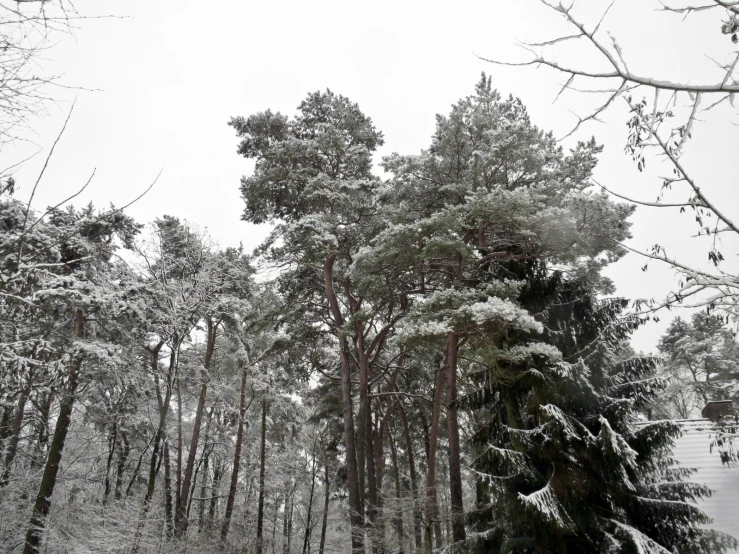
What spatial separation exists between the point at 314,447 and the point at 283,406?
16.9 ft

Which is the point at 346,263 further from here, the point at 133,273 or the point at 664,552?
the point at 664,552

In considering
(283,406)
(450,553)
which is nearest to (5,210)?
(450,553)

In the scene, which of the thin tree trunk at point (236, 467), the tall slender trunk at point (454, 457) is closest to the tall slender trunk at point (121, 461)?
the thin tree trunk at point (236, 467)

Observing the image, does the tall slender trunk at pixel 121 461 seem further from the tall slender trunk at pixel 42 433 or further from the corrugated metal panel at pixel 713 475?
the corrugated metal panel at pixel 713 475

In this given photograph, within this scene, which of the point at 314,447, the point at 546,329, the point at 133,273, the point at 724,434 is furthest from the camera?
the point at 314,447

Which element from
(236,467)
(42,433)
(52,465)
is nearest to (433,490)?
(52,465)

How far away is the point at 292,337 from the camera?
13273 mm

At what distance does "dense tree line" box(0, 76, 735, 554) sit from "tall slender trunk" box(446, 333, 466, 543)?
0.05 meters

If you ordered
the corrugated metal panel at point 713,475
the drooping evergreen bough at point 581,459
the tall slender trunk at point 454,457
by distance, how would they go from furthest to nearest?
the tall slender trunk at point 454,457 < the corrugated metal panel at point 713,475 < the drooping evergreen bough at point 581,459

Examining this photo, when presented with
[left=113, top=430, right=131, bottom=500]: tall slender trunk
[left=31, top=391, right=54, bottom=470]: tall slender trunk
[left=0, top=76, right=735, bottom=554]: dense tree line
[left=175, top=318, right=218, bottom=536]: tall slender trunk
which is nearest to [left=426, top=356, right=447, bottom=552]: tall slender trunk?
[left=0, top=76, right=735, bottom=554]: dense tree line

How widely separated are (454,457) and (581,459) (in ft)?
9.48

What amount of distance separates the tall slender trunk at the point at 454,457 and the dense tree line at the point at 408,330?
48 millimetres

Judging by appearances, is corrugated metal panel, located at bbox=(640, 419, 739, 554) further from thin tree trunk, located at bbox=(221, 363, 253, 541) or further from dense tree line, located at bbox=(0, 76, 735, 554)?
thin tree trunk, located at bbox=(221, 363, 253, 541)

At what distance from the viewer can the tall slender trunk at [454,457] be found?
8969 mm
